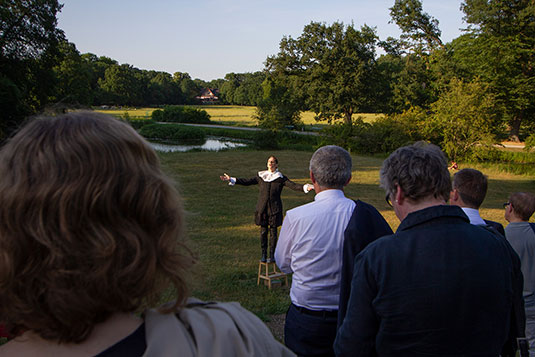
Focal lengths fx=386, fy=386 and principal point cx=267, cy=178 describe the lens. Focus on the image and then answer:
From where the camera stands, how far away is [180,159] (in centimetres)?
2700

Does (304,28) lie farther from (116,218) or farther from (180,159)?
(116,218)

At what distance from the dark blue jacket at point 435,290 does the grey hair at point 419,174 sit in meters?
0.15

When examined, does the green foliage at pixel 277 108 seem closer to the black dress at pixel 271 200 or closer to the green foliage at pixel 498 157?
the green foliage at pixel 498 157

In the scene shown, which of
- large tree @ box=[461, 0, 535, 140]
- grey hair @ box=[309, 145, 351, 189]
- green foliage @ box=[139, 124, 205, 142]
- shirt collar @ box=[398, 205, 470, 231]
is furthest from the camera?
green foliage @ box=[139, 124, 205, 142]

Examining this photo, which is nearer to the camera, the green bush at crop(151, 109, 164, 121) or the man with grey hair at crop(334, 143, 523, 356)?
the man with grey hair at crop(334, 143, 523, 356)

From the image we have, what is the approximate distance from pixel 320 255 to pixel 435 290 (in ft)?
3.84

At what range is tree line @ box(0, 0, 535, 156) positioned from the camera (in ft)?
71.6

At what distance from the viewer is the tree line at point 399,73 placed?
21.8m

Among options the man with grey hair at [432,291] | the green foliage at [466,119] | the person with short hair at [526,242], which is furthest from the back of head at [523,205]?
the green foliage at [466,119]

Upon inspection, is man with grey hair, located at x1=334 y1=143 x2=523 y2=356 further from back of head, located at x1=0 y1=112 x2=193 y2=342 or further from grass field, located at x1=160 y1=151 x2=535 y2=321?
back of head, located at x1=0 y1=112 x2=193 y2=342

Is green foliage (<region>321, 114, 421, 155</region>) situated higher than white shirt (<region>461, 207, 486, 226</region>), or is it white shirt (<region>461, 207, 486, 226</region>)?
white shirt (<region>461, 207, 486, 226</region>)

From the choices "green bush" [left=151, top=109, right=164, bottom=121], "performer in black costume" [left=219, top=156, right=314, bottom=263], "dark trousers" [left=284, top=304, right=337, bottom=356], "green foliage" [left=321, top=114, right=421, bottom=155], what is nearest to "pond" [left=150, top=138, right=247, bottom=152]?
"green foliage" [left=321, top=114, right=421, bottom=155]

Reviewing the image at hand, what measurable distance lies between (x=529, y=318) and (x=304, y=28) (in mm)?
42223

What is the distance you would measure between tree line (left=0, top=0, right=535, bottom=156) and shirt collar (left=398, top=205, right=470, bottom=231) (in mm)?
23270
